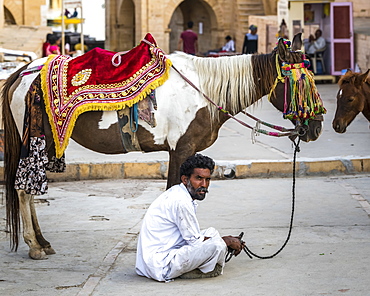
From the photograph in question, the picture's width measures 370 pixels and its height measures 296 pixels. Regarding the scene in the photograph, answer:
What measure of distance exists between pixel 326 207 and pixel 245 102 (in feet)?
7.18

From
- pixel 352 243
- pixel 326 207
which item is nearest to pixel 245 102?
pixel 352 243

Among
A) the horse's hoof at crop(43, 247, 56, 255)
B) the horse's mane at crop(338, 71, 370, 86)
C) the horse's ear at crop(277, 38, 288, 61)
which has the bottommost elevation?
the horse's hoof at crop(43, 247, 56, 255)

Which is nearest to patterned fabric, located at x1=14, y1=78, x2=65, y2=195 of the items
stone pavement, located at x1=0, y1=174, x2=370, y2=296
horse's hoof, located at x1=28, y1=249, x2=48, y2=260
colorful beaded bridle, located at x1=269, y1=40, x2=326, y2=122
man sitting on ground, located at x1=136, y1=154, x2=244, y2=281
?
horse's hoof, located at x1=28, y1=249, x2=48, y2=260

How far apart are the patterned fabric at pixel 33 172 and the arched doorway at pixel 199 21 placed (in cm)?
3071

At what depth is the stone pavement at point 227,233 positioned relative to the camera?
6117 mm

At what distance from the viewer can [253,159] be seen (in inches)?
464

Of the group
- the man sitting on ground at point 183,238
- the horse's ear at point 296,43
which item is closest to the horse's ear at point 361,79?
the horse's ear at point 296,43

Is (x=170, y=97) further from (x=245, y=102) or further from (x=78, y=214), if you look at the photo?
(x=78, y=214)

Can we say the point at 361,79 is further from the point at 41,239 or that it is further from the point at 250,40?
the point at 250,40

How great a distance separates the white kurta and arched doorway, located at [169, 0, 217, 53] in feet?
104

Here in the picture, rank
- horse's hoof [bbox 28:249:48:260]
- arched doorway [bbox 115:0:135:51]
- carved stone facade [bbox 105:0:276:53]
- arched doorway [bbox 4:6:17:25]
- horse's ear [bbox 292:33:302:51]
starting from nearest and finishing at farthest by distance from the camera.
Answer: horse's hoof [bbox 28:249:48:260] < horse's ear [bbox 292:33:302:51] < carved stone facade [bbox 105:0:276:53] < arched doorway [bbox 115:0:135:51] < arched doorway [bbox 4:6:17:25]

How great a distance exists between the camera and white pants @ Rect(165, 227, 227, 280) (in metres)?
6.17

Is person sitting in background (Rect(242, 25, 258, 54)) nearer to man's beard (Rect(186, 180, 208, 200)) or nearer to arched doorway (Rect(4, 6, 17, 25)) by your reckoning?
arched doorway (Rect(4, 6, 17, 25))

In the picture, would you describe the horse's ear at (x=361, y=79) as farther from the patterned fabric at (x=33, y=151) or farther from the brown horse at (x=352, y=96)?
the patterned fabric at (x=33, y=151)
